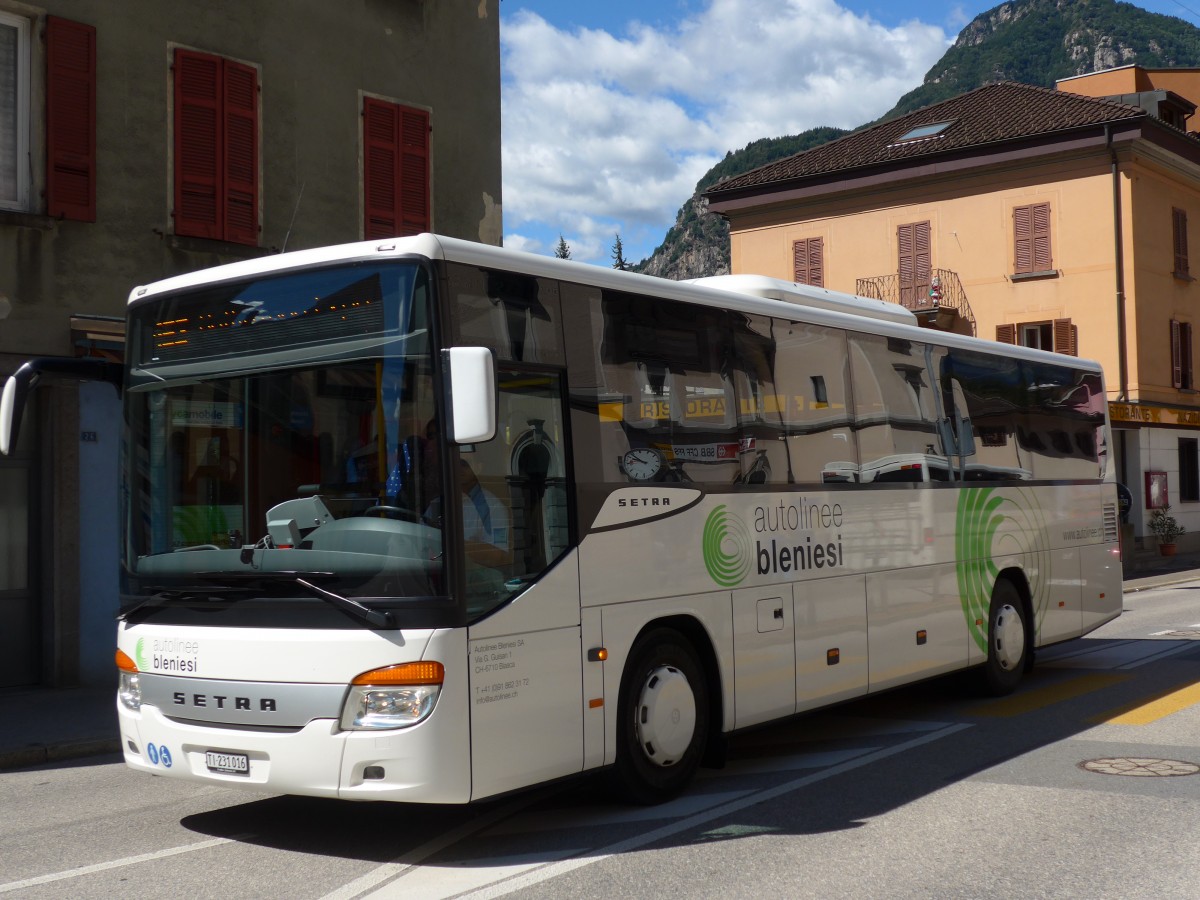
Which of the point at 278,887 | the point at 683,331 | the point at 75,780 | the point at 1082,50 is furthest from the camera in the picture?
the point at 1082,50

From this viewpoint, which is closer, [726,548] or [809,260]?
[726,548]

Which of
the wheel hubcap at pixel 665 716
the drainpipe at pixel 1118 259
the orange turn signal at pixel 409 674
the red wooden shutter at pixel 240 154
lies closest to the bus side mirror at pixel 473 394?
the orange turn signal at pixel 409 674

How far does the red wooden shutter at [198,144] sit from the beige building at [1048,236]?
24.5 meters

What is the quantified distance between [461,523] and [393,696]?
0.83 meters

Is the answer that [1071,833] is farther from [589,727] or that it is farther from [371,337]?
[371,337]

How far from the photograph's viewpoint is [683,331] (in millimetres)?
7824

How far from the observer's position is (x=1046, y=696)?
11266mm

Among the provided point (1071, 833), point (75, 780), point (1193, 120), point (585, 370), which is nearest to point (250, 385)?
point (585, 370)

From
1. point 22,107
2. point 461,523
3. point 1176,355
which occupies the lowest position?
point 461,523

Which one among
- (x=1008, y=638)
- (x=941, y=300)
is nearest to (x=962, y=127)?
(x=941, y=300)

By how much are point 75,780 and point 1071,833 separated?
6.31 metres

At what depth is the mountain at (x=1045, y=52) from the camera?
154375 millimetres

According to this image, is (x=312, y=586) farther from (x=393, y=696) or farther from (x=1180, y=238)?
(x=1180, y=238)

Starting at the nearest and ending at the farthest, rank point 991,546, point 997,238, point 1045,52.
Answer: point 991,546 < point 997,238 < point 1045,52
